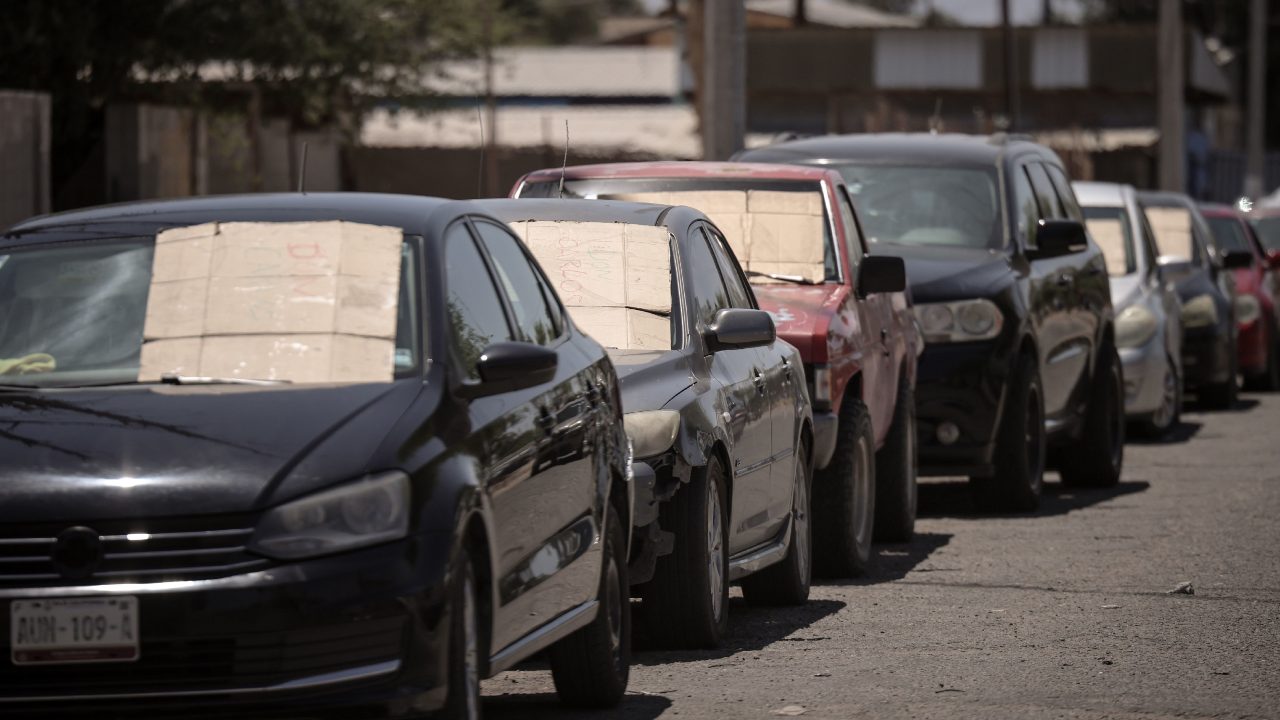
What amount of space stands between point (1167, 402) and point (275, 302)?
550 inches

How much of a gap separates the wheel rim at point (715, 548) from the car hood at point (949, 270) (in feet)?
16.1

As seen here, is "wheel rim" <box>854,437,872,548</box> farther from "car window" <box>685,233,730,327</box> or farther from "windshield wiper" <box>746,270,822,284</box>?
"car window" <box>685,233,730,327</box>

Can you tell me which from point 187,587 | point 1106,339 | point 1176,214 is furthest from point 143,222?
point 1176,214

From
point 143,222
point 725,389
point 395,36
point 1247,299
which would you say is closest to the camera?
point 143,222

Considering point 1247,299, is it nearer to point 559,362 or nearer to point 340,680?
point 559,362

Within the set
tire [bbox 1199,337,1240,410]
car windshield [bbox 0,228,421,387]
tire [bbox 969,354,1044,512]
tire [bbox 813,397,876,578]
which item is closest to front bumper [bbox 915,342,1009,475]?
tire [bbox 969,354,1044,512]

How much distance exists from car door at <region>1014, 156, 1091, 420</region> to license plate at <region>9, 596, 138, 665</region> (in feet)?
29.7

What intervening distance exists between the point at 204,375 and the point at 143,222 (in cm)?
84

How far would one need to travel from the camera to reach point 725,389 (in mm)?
9031

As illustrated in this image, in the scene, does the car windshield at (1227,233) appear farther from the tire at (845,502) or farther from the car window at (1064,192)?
the tire at (845,502)

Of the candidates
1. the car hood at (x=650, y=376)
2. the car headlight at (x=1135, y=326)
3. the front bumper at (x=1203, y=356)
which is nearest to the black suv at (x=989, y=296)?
the car headlight at (x=1135, y=326)

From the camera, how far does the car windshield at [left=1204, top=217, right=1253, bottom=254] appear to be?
2627cm

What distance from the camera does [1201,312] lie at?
22.2m

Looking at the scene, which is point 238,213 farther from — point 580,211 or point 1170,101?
point 1170,101
